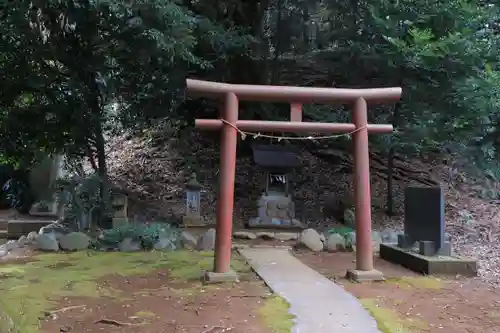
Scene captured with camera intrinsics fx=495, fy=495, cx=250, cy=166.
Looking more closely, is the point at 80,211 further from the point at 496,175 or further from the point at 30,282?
the point at 496,175

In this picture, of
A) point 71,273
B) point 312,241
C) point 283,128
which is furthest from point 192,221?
point 283,128

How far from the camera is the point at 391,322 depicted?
4160 millimetres

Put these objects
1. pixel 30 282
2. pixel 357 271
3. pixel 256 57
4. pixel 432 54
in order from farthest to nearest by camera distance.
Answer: pixel 256 57 → pixel 432 54 → pixel 357 271 → pixel 30 282

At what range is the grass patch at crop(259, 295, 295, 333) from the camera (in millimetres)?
3944

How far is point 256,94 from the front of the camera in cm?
607

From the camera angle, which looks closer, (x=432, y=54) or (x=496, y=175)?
(x=432, y=54)

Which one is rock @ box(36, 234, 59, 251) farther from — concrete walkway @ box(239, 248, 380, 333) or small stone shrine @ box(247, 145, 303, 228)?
small stone shrine @ box(247, 145, 303, 228)

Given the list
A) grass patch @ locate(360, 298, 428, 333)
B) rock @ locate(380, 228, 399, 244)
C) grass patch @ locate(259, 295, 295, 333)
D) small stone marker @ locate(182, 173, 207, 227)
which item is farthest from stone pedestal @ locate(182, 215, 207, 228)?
grass patch @ locate(360, 298, 428, 333)

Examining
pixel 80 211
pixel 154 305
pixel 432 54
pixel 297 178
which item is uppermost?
pixel 432 54

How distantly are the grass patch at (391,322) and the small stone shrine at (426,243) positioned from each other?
6.88 ft

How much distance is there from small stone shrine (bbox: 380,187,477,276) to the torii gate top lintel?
5.32 feet

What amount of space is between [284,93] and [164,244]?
3526 millimetres

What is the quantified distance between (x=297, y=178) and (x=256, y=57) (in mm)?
3165

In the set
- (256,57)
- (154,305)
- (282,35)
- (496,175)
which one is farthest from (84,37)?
(496,175)
